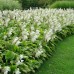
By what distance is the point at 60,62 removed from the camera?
6.83 m

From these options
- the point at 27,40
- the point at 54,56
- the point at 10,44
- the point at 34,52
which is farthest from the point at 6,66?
the point at 54,56

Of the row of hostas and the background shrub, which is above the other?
the background shrub

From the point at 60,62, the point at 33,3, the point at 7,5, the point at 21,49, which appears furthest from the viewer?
the point at 33,3

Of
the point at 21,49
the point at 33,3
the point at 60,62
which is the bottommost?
the point at 60,62

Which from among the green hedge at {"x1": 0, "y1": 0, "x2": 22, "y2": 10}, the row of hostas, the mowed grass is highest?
the green hedge at {"x1": 0, "y1": 0, "x2": 22, "y2": 10}

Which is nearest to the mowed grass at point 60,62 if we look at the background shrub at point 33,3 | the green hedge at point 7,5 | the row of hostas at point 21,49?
the row of hostas at point 21,49

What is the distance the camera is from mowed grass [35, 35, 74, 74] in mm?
6141

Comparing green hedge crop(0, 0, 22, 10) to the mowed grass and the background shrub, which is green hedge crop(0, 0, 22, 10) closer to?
the background shrub

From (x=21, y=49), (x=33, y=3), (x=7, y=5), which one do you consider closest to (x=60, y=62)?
(x=21, y=49)

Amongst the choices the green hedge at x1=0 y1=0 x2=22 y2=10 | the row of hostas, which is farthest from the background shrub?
the row of hostas

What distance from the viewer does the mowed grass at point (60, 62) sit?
6.14 meters

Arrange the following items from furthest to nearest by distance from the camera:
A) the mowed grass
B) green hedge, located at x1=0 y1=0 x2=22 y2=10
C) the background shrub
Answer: the background shrub
green hedge, located at x1=0 y1=0 x2=22 y2=10
the mowed grass

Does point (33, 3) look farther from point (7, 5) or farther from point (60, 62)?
point (60, 62)

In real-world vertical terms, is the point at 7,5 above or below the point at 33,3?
below
